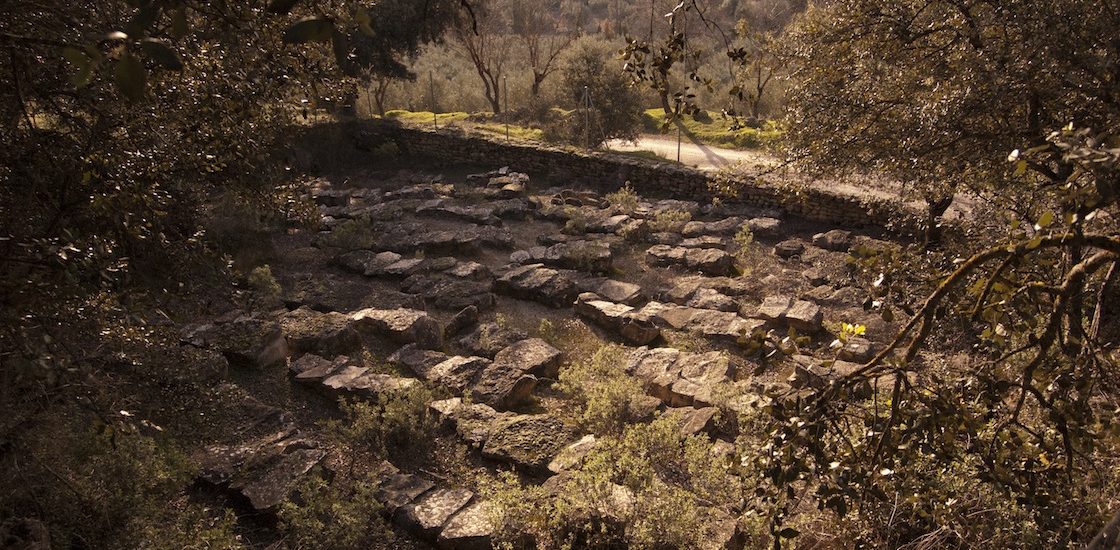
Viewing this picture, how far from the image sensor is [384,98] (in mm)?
28094

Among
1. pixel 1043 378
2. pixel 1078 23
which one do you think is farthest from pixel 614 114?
pixel 1043 378

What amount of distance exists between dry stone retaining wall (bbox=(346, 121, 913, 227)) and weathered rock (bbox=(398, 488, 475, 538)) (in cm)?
Answer: 772

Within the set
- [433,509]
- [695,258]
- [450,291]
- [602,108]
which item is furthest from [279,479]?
[602,108]

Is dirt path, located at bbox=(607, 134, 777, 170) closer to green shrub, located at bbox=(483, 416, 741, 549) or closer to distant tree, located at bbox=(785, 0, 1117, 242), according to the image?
distant tree, located at bbox=(785, 0, 1117, 242)

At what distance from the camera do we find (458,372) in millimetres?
7641

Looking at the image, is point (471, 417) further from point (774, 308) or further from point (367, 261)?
point (367, 261)

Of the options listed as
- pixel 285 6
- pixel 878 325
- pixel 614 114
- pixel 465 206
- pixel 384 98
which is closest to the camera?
pixel 285 6

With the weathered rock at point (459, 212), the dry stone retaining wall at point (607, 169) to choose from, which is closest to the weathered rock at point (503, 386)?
the dry stone retaining wall at point (607, 169)

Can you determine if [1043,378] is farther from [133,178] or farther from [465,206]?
[465,206]

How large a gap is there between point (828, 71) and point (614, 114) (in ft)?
40.6

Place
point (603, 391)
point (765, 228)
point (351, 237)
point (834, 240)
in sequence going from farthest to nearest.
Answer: point (765, 228), point (351, 237), point (834, 240), point (603, 391)

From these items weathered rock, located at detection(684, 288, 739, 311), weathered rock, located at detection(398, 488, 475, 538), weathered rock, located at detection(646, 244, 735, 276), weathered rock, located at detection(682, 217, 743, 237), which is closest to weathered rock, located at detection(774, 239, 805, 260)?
weathered rock, located at detection(646, 244, 735, 276)

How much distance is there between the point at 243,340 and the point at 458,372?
258cm

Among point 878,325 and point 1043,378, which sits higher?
point 1043,378
